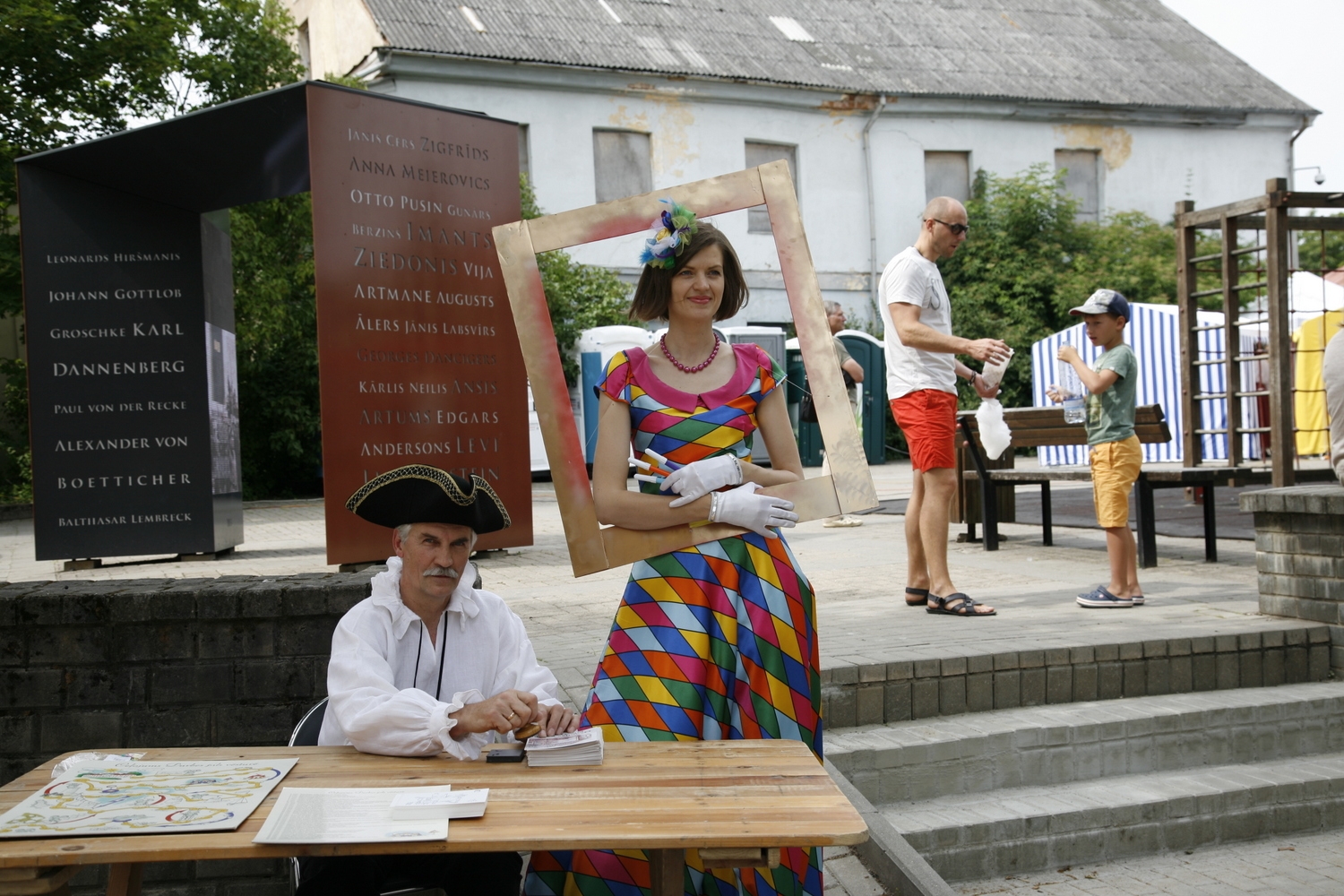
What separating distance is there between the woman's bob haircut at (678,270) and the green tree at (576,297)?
16040 mm

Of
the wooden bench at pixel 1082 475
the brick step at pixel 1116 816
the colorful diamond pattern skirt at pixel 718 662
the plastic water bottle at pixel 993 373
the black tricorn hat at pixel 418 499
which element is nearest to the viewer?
the black tricorn hat at pixel 418 499

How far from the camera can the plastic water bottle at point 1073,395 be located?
6.34 metres

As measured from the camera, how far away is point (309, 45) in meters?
25.0

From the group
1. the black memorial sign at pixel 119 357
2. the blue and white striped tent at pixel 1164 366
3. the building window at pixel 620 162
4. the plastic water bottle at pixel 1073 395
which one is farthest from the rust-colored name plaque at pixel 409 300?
the building window at pixel 620 162

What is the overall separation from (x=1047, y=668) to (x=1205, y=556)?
358 centimetres

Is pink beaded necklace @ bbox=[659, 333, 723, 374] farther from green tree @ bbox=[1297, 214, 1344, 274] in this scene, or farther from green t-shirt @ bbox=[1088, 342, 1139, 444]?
green tree @ bbox=[1297, 214, 1344, 274]

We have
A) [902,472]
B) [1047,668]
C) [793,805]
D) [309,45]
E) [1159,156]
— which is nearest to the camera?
[793,805]

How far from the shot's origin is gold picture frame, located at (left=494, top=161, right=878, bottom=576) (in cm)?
306

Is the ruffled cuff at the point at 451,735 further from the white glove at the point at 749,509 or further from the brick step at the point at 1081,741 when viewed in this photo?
the brick step at the point at 1081,741

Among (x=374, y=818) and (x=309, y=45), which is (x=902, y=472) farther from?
(x=374, y=818)

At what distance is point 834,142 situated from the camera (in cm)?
2505

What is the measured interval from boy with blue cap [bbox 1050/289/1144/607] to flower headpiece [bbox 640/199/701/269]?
357 centimetres

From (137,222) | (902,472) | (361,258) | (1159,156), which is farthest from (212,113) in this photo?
(1159,156)

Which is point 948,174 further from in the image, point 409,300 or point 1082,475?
point 409,300
